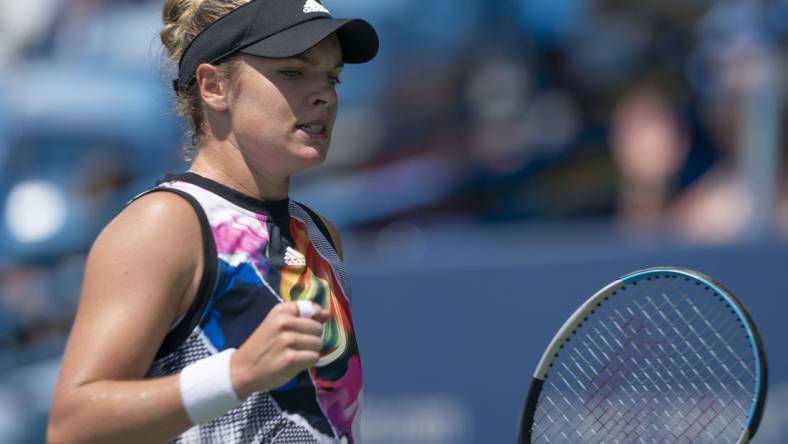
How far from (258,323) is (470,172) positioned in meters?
4.51

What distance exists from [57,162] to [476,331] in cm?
318

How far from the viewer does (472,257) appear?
5602 mm

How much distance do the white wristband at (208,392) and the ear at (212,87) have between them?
521mm

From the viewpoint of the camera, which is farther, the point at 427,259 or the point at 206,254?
the point at 427,259

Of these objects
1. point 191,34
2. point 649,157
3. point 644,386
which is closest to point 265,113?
point 191,34

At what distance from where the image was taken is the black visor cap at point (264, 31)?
7.50 feet

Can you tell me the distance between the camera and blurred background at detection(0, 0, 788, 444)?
5410mm

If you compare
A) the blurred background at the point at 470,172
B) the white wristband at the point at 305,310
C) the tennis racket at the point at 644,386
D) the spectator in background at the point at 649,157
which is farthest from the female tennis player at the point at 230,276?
the spectator in background at the point at 649,157

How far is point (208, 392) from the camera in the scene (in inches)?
80.5

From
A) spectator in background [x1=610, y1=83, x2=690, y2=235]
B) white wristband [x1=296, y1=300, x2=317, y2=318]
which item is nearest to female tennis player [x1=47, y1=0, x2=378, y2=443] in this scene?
white wristband [x1=296, y1=300, x2=317, y2=318]

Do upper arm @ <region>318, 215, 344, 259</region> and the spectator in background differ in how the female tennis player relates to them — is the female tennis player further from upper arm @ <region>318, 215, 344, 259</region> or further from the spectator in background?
the spectator in background

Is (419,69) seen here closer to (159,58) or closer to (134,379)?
(159,58)

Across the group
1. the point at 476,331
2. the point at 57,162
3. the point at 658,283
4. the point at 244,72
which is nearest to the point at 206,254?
the point at 244,72

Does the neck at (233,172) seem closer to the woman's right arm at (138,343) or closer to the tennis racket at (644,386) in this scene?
the woman's right arm at (138,343)
